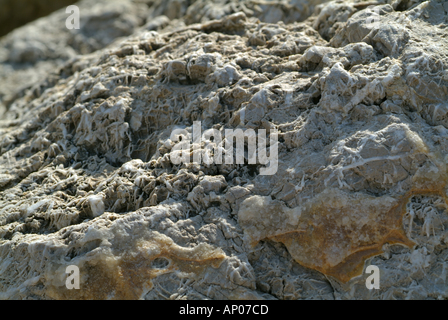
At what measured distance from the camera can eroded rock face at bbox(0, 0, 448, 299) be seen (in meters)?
2.35

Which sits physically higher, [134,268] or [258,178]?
[258,178]

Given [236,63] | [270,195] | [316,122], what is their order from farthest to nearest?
[236,63] < [316,122] < [270,195]

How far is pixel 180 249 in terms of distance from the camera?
242 centimetres

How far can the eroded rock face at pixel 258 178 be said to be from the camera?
235 cm

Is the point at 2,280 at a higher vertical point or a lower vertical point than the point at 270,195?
lower

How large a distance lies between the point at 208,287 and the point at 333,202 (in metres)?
0.87

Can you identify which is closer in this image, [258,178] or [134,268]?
[134,268]

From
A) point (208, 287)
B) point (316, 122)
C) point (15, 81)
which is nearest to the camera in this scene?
point (208, 287)

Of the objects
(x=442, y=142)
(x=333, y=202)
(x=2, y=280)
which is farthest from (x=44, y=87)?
(x=442, y=142)

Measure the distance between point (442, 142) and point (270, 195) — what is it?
1.07 metres

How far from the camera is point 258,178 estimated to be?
8.54ft
